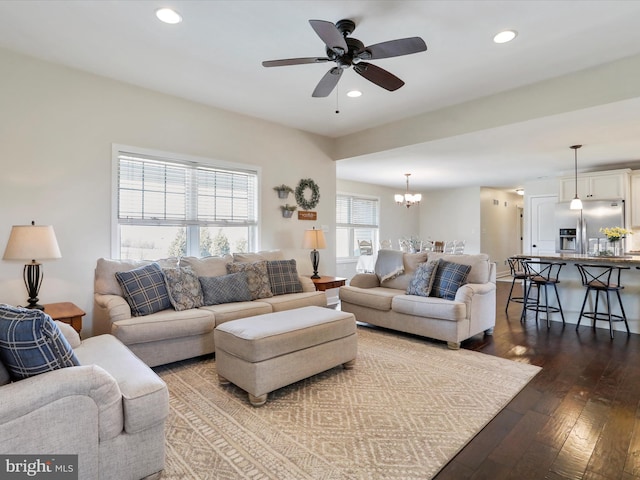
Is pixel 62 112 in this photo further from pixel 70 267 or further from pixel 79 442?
pixel 79 442

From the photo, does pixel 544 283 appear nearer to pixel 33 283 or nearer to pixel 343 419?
pixel 343 419

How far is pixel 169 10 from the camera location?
8.32ft

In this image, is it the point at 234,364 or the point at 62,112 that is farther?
the point at 62,112

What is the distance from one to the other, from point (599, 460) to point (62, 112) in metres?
4.93

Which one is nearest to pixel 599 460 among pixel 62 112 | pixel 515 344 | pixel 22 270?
pixel 515 344

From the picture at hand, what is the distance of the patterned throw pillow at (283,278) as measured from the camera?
4168 mm

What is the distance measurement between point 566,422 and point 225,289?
3002 millimetres

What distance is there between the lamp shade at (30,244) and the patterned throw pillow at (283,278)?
6.83 feet

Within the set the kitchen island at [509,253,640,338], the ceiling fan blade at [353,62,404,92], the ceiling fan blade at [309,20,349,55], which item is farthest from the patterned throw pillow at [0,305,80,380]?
the kitchen island at [509,253,640,338]

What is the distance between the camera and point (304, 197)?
548 cm

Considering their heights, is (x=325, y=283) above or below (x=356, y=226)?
below

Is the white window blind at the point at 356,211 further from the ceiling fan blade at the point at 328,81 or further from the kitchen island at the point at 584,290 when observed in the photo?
the ceiling fan blade at the point at 328,81

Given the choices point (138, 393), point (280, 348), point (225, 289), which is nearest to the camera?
point (138, 393)

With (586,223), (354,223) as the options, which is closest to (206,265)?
(354,223)
